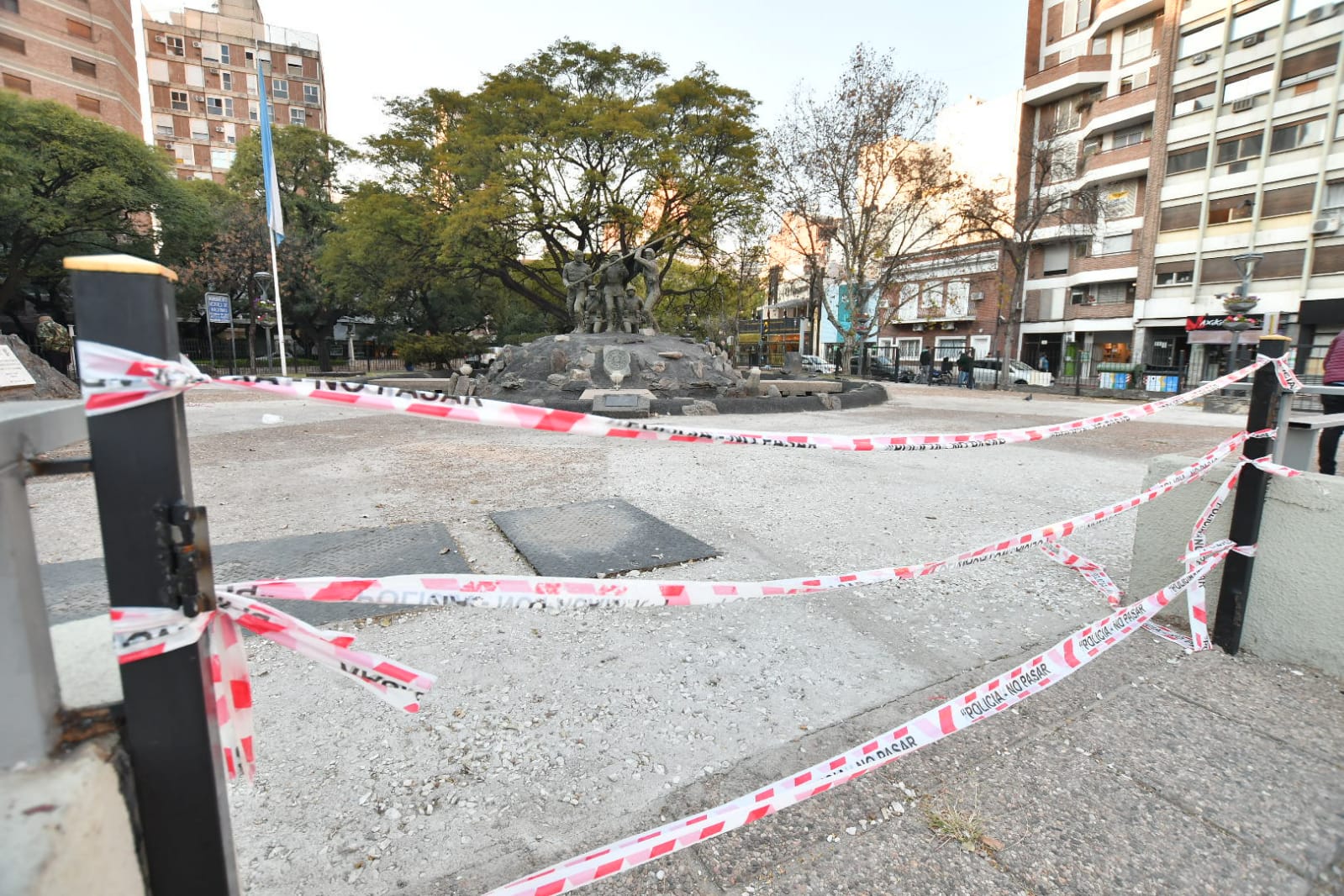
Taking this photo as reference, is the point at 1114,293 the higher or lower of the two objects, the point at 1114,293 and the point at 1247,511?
the higher

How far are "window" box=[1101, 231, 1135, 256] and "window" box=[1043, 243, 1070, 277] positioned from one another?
7.08ft

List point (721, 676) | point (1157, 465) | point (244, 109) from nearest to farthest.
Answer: point (721, 676)
point (1157, 465)
point (244, 109)

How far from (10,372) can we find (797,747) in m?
12.0

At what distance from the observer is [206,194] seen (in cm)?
3619

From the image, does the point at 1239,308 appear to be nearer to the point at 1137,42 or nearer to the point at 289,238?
the point at 1137,42

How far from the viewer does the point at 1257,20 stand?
26.4 metres

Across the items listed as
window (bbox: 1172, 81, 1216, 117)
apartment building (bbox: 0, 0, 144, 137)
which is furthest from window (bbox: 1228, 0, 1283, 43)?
apartment building (bbox: 0, 0, 144, 137)

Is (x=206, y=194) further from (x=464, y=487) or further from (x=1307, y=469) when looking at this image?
(x=1307, y=469)

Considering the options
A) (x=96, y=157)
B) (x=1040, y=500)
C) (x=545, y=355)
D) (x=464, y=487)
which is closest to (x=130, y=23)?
(x=96, y=157)

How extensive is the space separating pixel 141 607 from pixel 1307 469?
415 cm

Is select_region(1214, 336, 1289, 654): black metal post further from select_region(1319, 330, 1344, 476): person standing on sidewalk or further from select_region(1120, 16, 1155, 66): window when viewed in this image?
select_region(1120, 16, 1155, 66): window

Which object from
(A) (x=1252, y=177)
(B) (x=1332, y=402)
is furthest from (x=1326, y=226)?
(B) (x=1332, y=402)

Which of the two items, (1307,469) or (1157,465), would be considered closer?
(1307,469)

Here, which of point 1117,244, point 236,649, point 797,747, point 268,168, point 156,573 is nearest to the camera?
point 156,573
